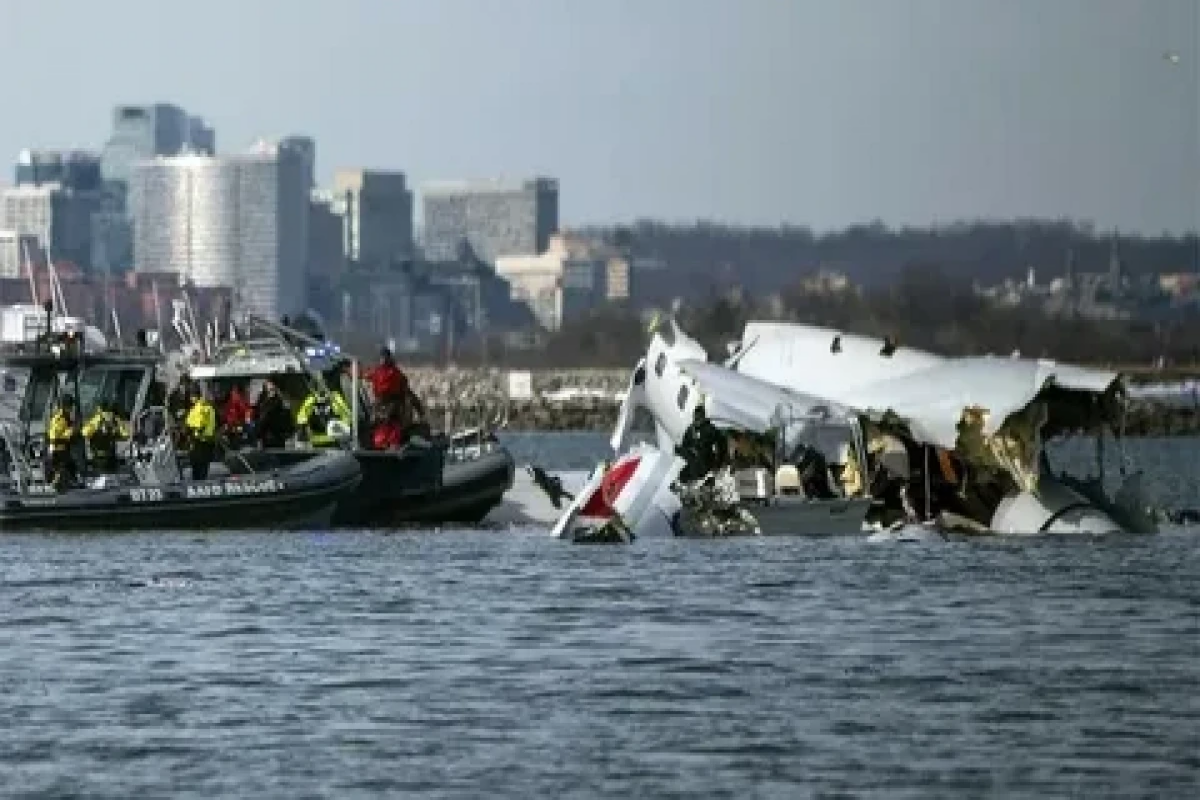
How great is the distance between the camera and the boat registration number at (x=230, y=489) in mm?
53500

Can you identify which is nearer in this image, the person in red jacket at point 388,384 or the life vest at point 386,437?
the person in red jacket at point 388,384

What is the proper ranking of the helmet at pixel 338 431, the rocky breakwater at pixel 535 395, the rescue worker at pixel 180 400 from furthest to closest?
the rocky breakwater at pixel 535 395, the helmet at pixel 338 431, the rescue worker at pixel 180 400

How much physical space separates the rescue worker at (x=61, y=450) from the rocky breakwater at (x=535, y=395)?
115 metres

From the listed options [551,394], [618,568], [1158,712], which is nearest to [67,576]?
Answer: [618,568]

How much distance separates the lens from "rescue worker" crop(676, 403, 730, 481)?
57000 mm

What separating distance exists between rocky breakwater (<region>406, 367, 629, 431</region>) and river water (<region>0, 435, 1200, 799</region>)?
121 m

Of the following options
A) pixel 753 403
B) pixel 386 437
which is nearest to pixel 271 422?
pixel 386 437

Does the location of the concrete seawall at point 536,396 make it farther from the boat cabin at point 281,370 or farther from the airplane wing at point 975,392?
the airplane wing at point 975,392

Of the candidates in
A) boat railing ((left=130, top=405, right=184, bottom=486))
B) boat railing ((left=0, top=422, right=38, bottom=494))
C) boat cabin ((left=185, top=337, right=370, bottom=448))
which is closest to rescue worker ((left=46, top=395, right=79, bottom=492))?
boat railing ((left=0, top=422, right=38, bottom=494))

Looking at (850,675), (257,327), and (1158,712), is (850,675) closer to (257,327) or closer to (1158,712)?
(1158,712)

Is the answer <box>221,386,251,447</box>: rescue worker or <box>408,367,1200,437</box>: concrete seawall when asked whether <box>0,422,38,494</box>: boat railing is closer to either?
<box>221,386,251,447</box>: rescue worker

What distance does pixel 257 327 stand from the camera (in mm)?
60031

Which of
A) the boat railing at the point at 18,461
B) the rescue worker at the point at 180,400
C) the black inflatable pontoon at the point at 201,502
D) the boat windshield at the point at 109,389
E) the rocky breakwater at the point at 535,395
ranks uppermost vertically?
the boat windshield at the point at 109,389

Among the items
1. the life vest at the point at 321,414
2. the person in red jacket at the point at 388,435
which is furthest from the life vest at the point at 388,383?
the life vest at the point at 321,414
